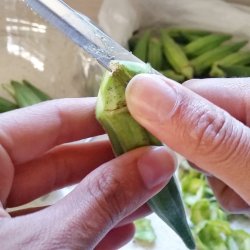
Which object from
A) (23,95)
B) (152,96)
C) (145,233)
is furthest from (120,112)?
(23,95)

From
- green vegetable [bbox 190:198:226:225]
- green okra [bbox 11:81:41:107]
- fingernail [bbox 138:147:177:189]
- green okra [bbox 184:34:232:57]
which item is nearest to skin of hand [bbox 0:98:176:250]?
fingernail [bbox 138:147:177:189]

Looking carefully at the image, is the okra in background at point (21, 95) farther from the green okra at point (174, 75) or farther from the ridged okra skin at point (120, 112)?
the ridged okra skin at point (120, 112)

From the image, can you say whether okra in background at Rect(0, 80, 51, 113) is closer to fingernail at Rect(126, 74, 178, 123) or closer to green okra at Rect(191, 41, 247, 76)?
green okra at Rect(191, 41, 247, 76)

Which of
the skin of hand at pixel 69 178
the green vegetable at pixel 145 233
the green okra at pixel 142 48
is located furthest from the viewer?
the green okra at pixel 142 48

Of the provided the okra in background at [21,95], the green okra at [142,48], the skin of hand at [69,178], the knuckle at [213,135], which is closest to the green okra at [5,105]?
the okra in background at [21,95]

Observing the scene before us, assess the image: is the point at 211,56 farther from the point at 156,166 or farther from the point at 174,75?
the point at 156,166

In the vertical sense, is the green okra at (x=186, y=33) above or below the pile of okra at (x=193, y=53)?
above
